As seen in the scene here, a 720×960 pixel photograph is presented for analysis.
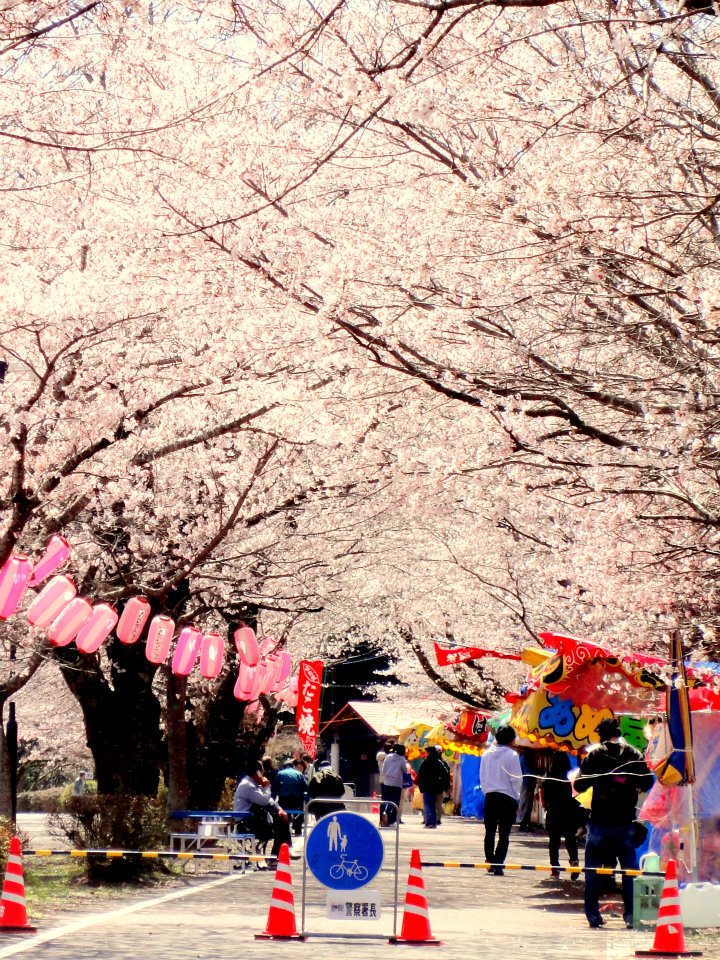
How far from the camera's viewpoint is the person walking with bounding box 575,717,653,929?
1220 cm

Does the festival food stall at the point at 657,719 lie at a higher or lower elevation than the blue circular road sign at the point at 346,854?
higher

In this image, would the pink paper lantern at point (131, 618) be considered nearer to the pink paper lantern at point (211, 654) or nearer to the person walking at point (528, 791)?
the pink paper lantern at point (211, 654)

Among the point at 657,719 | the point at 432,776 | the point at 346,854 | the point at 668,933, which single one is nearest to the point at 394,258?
the point at 346,854

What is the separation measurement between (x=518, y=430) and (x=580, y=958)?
4106 millimetres

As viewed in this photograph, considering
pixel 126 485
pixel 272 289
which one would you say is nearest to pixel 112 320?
pixel 272 289

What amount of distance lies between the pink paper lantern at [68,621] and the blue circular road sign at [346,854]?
15.9 ft

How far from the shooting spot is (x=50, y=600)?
14.5 meters

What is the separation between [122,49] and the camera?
1056 centimetres

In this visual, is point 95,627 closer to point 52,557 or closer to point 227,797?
point 52,557

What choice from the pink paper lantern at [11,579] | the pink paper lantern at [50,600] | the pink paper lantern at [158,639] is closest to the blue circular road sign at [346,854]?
the pink paper lantern at [11,579]

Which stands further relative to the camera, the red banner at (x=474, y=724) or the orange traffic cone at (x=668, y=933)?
the red banner at (x=474, y=724)

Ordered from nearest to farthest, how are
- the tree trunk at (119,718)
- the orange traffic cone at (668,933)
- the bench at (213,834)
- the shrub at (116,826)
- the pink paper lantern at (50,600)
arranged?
the orange traffic cone at (668,933) → the pink paper lantern at (50,600) → the shrub at (116,826) → the tree trunk at (119,718) → the bench at (213,834)

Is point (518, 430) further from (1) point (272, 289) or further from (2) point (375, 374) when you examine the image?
(1) point (272, 289)

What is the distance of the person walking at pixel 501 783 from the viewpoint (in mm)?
17203
